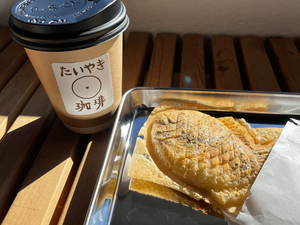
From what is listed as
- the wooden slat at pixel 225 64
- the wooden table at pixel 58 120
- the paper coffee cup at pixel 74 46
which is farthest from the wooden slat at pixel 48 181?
the wooden slat at pixel 225 64

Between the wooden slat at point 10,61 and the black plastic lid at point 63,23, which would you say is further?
the wooden slat at point 10,61

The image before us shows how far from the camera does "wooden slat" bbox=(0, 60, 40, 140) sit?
29.8 inches

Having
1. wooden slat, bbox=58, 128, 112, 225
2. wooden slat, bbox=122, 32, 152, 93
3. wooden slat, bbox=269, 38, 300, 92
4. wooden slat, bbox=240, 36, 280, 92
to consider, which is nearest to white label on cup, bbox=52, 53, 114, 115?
wooden slat, bbox=58, 128, 112, 225

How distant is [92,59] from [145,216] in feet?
1.23

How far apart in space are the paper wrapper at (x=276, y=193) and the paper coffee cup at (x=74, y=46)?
0.43m

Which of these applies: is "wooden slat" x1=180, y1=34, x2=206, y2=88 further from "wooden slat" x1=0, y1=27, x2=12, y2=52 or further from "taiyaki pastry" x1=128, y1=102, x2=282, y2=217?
"wooden slat" x1=0, y1=27, x2=12, y2=52

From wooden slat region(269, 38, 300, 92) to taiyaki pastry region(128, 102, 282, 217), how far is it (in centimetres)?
35

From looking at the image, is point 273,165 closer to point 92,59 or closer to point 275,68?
point 92,59

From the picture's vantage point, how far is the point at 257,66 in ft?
3.22

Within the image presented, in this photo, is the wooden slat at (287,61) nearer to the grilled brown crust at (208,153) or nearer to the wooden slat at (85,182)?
the grilled brown crust at (208,153)

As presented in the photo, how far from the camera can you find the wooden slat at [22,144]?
60cm

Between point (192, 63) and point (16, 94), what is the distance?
0.70m

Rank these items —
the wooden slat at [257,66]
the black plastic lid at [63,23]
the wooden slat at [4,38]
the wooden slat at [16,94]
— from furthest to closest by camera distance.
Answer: the wooden slat at [4,38]
the wooden slat at [257,66]
the wooden slat at [16,94]
the black plastic lid at [63,23]

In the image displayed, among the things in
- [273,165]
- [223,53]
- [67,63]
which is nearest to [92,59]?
[67,63]
